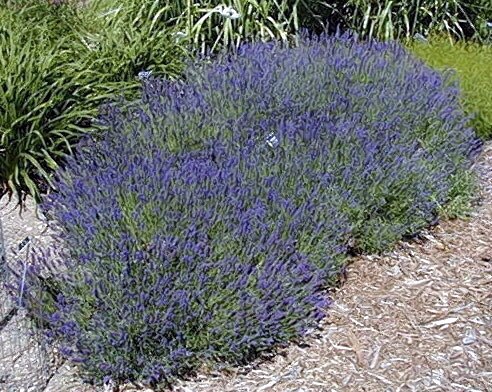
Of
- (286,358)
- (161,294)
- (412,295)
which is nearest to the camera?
(161,294)

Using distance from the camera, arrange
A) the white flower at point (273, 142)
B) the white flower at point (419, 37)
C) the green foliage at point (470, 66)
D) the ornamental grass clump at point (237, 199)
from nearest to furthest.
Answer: the ornamental grass clump at point (237, 199)
the white flower at point (273, 142)
the green foliage at point (470, 66)
the white flower at point (419, 37)

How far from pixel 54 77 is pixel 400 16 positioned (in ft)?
11.2

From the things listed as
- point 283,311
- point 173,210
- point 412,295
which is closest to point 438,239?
point 412,295

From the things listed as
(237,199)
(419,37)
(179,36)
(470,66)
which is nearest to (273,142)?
(237,199)

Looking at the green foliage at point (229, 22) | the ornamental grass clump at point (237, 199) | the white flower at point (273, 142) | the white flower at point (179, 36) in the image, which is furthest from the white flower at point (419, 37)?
the white flower at point (273, 142)

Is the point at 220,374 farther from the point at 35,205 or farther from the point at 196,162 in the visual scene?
the point at 35,205

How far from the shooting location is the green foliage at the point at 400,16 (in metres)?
6.79

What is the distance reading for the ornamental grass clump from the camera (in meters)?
3.14

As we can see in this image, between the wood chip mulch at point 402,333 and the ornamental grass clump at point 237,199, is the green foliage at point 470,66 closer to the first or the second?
the ornamental grass clump at point 237,199

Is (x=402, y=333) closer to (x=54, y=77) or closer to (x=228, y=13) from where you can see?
(x=54, y=77)

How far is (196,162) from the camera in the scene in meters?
3.84

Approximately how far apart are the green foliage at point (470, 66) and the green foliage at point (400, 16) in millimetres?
344

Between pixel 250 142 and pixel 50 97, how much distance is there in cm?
141

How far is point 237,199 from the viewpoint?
3.58 m
